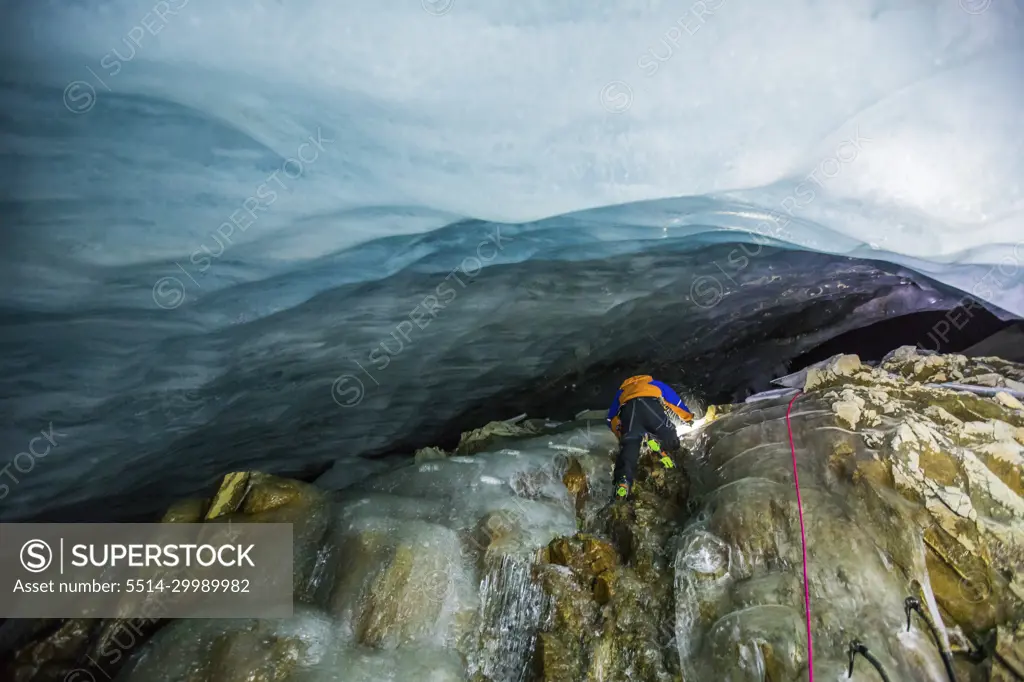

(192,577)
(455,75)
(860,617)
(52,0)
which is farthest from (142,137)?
(860,617)

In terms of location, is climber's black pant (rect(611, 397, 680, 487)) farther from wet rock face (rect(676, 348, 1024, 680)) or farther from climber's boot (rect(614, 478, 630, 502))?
wet rock face (rect(676, 348, 1024, 680))

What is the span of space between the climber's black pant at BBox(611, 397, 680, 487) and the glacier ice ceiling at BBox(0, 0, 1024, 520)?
4.40 ft

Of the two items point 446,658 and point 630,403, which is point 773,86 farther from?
point 446,658

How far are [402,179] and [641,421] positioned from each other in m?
2.73

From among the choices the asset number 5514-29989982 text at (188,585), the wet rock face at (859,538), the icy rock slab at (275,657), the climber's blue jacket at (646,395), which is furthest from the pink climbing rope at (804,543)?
the asset number 5514-29989982 text at (188,585)

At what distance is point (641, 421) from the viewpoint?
4.77 m

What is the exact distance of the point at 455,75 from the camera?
3.25 meters

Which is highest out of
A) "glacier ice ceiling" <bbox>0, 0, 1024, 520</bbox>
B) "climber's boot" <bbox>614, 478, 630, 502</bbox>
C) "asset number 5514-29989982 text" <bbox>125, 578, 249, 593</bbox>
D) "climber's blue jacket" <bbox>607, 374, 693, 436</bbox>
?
"glacier ice ceiling" <bbox>0, 0, 1024, 520</bbox>

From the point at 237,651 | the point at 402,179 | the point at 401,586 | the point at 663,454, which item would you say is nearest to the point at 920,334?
the point at 663,454

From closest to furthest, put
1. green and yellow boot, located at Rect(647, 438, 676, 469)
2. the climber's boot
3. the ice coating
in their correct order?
1. the ice coating
2. the climber's boot
3. green and yellow boot, located at Rect(647, 438, 676, 469)

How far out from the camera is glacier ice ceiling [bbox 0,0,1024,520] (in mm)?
3025

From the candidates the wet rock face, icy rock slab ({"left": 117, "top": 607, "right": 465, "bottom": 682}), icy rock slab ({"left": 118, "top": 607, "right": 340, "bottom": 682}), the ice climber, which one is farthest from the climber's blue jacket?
icy rock slab ({"left": 118, "top": 607, "right": 340, "bottom": 682})

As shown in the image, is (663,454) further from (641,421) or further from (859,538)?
(859,538)

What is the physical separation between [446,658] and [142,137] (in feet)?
11.5
